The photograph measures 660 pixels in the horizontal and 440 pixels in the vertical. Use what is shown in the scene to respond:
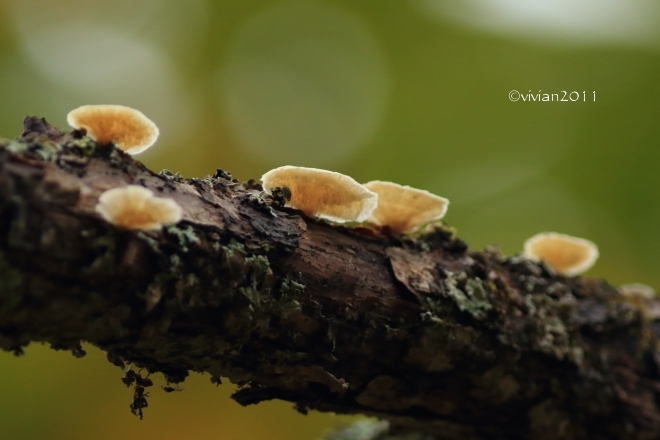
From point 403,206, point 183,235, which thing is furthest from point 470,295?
point 183,235

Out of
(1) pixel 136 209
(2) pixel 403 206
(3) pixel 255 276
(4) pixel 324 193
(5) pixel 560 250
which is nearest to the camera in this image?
(1) pixel 136 209

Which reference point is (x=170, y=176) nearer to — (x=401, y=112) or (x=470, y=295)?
(x=470, y=295)

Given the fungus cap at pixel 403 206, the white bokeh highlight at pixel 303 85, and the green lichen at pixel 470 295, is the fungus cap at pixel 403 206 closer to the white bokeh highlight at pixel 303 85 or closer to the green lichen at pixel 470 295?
the green lichen at pixel 470 295

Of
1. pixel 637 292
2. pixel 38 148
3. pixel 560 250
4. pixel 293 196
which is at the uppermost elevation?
pixel 560 250

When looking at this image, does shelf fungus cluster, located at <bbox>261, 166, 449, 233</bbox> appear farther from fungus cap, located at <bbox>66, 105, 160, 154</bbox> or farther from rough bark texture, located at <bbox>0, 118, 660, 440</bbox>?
fungus cap, located at <bbox>66, 105, 160, 154</bbox>

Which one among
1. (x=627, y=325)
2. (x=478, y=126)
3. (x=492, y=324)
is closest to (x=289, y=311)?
(x=492, y=324)

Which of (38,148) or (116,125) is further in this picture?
(116,125)

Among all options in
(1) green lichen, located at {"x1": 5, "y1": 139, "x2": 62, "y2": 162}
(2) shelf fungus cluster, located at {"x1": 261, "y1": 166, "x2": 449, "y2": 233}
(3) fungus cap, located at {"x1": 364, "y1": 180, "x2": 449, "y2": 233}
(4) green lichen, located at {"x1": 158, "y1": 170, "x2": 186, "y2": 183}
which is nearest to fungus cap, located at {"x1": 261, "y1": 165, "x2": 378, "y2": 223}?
(2) shelf fungus cluster, located at {"x1": 261, "y1": 166, "x2": 449, "y2": 233}
